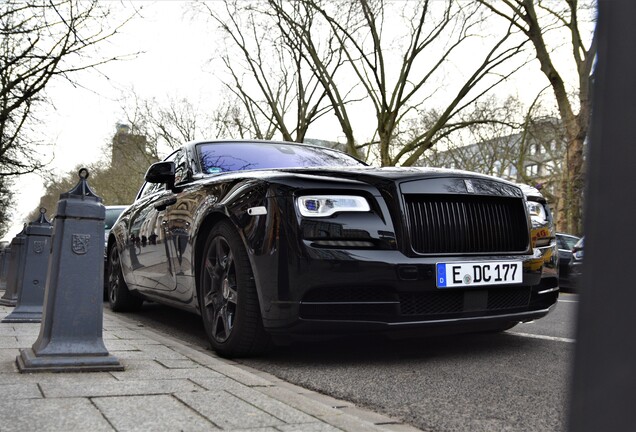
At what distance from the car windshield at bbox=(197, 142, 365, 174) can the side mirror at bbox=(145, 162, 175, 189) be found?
251 mm

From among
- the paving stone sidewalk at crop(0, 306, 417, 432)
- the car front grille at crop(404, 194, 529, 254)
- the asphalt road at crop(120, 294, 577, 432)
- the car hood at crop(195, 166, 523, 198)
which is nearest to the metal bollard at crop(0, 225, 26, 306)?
the asphalt road at crop(120, 294, 577, 432)

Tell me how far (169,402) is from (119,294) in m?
4.49

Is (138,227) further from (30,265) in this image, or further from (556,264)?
(556,264)

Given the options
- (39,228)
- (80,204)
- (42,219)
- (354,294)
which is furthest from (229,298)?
(42,219)

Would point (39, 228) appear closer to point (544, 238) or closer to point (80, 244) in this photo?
point (80, 244)

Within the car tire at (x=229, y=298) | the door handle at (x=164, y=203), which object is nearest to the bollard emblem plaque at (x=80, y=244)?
the car tire at (x=229, y=298)

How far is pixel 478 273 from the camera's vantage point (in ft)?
12.0

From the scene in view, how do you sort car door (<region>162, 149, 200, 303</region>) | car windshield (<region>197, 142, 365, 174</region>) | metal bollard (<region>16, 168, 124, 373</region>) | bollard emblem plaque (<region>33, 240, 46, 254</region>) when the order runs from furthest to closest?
bollard emblem plaque (<region>33, 240, 46, 254</region>)
car windshield (<region>197, 142, 365, 174</region>)
car door (<region>162, 149, 200, 303</region>)
metal bollard (<region>16, 168, 124, 373</region>)

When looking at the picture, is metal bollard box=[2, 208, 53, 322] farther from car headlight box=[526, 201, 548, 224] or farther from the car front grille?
car headlight box=[526, 201, 548, 224]

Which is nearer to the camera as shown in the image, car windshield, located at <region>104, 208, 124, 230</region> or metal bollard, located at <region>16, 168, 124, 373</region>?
metal bollard, located at <region>16, 168, 124, 373</region>

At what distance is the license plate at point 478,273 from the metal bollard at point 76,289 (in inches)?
69.6

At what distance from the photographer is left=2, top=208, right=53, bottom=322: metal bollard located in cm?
582

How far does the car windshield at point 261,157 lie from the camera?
16.3 ft

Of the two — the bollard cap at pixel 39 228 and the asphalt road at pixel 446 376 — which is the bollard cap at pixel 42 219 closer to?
the bollard cap at pixel 39 228
